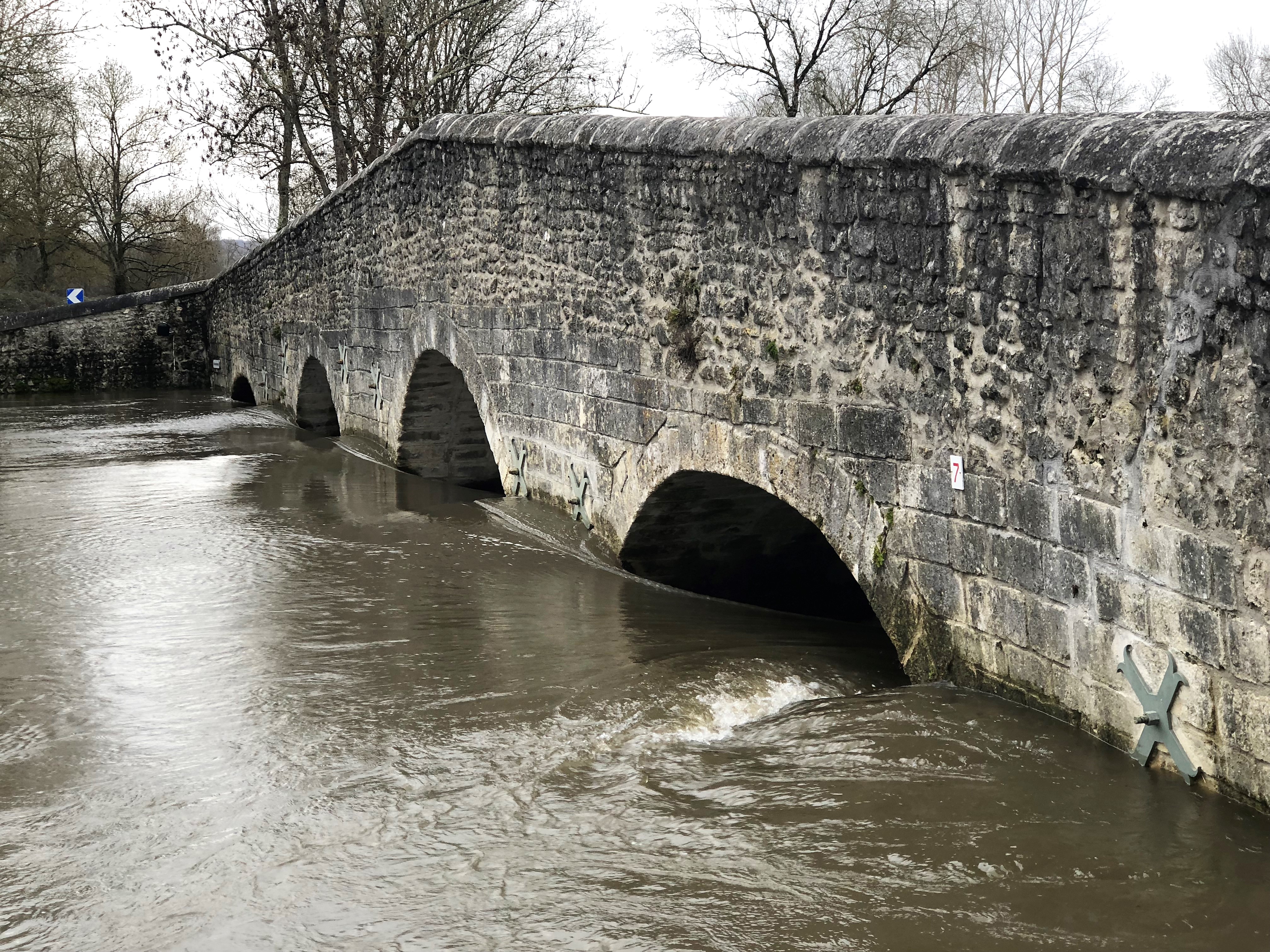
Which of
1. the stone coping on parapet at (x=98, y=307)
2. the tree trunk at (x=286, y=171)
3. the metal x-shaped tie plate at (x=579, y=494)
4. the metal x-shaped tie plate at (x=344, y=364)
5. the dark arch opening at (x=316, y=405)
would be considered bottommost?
the metal x-shaped tie plate at (x=579, y=494)

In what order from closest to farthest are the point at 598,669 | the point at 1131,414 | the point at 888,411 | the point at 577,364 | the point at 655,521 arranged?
the point at 1131,414 → the point at 888,411 → the point at 598,669 → the point at 655,521 → the point at 577,364

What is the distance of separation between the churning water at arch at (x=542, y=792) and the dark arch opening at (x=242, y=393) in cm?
1343

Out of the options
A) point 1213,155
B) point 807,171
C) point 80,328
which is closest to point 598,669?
point 807,171

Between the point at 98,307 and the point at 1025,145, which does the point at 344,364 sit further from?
the point at 98,307

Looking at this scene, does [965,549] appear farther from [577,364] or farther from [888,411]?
[577,364]

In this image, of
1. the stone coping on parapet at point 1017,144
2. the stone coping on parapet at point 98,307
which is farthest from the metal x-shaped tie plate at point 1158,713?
the stone coping on parapet at point 98,307

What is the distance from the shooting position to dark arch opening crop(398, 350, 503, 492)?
35.7 ft

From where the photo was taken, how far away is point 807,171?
476 centimetres

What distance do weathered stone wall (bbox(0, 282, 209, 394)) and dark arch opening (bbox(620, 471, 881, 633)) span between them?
18.1m

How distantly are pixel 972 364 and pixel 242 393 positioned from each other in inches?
706

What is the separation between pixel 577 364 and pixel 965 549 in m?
3.47

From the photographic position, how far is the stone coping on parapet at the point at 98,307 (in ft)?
71.3

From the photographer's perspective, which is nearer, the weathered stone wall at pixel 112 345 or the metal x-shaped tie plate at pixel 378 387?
the metal x-shaped tie plate at pixel 378 387

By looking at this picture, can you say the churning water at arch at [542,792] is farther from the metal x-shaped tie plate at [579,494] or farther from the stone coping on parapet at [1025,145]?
the stone coping on parapet at [1025,145]
